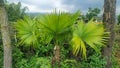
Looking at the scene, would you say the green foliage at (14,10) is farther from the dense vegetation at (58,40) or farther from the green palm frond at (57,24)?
the green palm frond at (57,24)

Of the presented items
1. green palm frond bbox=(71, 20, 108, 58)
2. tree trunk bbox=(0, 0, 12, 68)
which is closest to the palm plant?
green palm frond bbox=(71, 20, 108, 58)

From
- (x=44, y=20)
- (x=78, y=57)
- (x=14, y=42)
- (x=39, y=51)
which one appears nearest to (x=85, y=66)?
(x=78, y=57)

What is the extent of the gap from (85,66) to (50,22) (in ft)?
9.92

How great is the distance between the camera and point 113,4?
11.4 metres

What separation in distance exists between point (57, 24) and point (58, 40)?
0.47 metres

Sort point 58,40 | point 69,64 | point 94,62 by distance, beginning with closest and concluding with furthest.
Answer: point 58,40
point 69,64
point 94,62

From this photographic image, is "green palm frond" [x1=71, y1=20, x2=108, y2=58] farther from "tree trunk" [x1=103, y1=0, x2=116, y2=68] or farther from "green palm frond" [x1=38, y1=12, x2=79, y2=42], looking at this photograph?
"tree trunk" [x1=103, y1=0, x2=116, y2=68]

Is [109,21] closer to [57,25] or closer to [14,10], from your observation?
[57,25]

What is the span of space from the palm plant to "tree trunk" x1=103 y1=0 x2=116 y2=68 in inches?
90.0

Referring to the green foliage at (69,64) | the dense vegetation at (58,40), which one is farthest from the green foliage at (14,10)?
the green foliage at (69,64)

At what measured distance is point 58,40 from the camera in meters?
9.50

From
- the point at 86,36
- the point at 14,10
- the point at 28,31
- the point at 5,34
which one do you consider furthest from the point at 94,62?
the point at 14,10

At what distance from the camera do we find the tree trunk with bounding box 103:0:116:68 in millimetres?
11414

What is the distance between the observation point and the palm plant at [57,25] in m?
9.20
